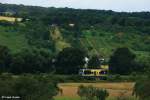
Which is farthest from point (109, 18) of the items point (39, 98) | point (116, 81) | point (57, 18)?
point (39, 98)

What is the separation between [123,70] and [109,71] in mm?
2351

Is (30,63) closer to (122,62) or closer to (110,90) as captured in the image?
(122,62)

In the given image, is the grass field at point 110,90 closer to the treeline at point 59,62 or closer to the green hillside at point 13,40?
the treeline at point 59,62

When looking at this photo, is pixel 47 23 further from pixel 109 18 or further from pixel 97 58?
pixel 97 58

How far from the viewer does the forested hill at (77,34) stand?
357 ft

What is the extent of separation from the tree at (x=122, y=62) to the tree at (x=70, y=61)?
439cm

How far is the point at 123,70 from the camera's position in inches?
3607

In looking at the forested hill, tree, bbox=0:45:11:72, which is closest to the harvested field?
tree, bbox=0:45:11:72

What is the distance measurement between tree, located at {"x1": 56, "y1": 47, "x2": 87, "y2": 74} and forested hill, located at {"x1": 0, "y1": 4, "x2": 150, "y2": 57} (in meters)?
12.9

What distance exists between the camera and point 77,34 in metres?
117

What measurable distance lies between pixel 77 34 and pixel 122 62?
25.6 meters

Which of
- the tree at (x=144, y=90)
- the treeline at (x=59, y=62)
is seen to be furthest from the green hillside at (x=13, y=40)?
the tree at (x=144, y=90)

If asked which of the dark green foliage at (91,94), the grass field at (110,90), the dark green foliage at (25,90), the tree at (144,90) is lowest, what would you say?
the grass field at (110,90)

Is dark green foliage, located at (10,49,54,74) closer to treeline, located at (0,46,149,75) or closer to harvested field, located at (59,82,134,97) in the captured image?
treeline, located at (0,46,149,75)
